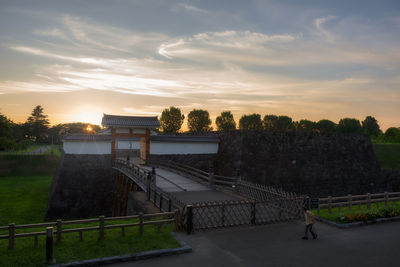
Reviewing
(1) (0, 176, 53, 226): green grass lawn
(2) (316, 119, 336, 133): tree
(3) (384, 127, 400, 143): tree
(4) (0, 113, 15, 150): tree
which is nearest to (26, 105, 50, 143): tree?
(4) (0, 113, 15, 150): tree

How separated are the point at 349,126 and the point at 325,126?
24.8 ft

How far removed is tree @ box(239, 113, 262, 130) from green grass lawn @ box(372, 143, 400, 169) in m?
26.4

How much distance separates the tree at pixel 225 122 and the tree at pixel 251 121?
9.24ft

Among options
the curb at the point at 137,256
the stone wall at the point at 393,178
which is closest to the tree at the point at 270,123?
the stone wall at the point at 393,178

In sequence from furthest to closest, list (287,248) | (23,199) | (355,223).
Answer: (23,199), (355,223), (287,248)

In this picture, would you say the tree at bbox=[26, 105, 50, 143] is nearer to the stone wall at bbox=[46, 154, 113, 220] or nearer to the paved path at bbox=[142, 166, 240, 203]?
the stone wall at bbox=[46, 154, 113, 220]

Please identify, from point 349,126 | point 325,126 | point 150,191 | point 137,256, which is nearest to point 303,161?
point 150,191

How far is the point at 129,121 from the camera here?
2455 cm

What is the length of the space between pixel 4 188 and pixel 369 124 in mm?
101919

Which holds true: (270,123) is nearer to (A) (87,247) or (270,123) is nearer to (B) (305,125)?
(B) (305,125)

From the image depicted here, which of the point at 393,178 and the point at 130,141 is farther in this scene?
the point at 393,178

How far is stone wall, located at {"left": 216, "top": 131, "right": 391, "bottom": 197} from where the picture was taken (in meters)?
28.1

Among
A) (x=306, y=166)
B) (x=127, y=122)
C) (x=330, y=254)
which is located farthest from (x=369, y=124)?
(x=330, y=254)

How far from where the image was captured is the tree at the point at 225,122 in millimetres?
67625
